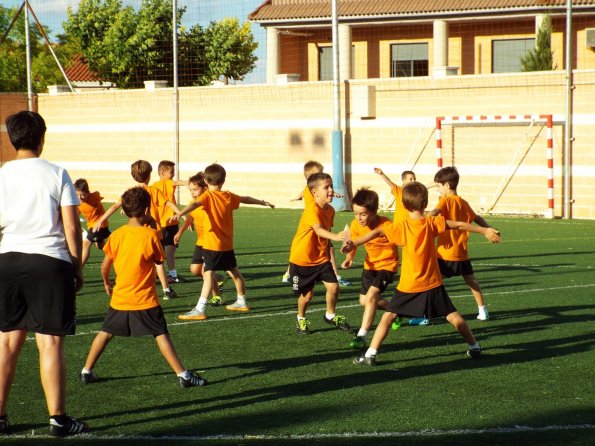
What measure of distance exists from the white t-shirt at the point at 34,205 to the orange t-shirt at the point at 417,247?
9.23 ft

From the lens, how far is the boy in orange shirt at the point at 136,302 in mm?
7289

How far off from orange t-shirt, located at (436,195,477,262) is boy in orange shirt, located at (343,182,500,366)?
211 cm

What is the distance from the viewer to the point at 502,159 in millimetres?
25500

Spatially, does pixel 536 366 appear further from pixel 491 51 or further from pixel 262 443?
pixel 491 51

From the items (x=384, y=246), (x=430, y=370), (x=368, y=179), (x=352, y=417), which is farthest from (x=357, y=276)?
(x=368, y=179)

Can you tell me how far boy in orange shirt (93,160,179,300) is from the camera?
1141 cm

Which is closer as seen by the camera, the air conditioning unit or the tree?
the tree

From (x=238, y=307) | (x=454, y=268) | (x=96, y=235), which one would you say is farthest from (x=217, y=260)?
(x=454, y=268)

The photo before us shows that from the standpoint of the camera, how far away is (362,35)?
41.1 m

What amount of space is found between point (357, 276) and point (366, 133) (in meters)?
14.3

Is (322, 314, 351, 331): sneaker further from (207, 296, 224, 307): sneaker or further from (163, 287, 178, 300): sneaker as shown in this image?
(163, 287, 178, 300): sneaker

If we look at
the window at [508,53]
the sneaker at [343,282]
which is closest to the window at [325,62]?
the window at [508,53]

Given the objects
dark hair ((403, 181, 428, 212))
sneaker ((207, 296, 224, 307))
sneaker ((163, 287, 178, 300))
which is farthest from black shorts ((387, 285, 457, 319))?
sneaker ((163, 287, 178, 300))

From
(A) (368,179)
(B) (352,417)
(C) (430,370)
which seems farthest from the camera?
(A) (368,179)
